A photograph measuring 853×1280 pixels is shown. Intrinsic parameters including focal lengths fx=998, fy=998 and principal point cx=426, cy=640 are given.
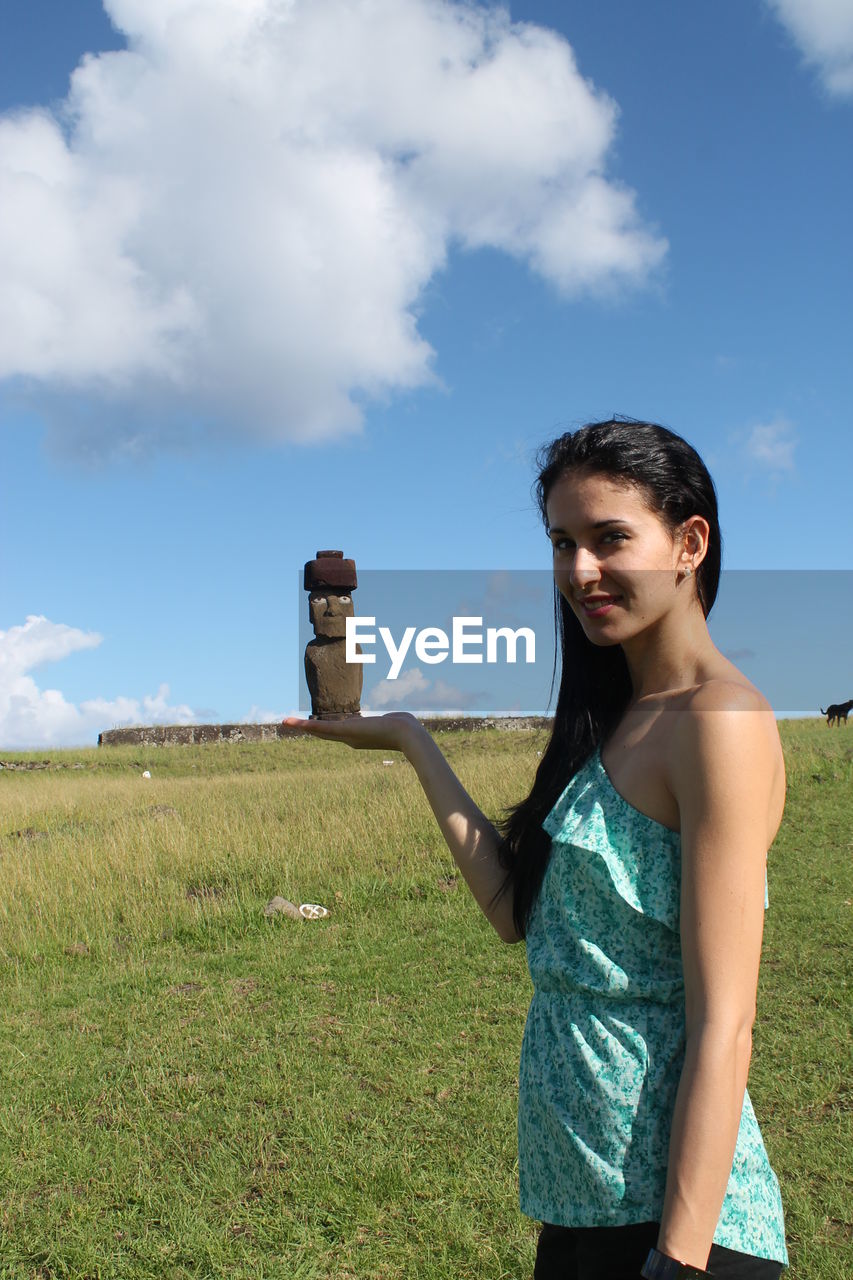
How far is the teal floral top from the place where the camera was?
1.18m

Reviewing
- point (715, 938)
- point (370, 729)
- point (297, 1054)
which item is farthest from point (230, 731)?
point (715, 938)

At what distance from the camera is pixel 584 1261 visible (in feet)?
4.01

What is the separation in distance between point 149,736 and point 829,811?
1711 centimetres

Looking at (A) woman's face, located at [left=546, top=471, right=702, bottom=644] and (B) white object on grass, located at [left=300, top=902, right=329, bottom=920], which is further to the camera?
(B) white object on grass, located at [left=300, top=902, right=329, bottom=920]

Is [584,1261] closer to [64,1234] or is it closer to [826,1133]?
[64,1234]

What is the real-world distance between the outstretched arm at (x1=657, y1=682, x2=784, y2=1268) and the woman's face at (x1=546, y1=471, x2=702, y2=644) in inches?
8.4

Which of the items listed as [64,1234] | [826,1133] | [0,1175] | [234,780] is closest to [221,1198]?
[64,1234]

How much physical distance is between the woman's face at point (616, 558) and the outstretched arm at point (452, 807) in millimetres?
376

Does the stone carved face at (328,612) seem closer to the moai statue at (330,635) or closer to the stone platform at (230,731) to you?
the moai statue at (330,635)

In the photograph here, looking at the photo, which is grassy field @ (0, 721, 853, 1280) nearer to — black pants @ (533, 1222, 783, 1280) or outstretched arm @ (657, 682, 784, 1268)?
black pants @ (533, 1222, 783, 1280)

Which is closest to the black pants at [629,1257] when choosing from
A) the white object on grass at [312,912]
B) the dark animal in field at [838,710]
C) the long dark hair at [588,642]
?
the long dark hair at [588,642]

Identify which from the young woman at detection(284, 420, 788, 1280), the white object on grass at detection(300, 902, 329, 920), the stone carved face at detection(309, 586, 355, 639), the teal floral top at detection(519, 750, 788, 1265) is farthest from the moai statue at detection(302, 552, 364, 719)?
the teal floral top at detection(519, 750, 788, 1265)

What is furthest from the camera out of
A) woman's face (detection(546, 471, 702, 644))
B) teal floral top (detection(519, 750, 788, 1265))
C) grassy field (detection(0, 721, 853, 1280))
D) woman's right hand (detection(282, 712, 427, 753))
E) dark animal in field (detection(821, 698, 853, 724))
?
dark animal in field (detection(821, 698, 853, 724))

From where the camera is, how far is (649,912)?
3.92 feet
